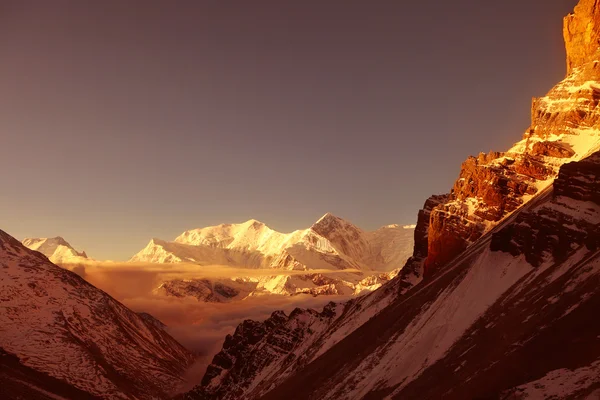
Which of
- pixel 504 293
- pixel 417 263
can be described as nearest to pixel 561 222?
pixel 504 293

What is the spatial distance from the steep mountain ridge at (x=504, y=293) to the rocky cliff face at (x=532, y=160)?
0.41 m

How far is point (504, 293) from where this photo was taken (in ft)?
324

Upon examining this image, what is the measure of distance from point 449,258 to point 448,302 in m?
50.2

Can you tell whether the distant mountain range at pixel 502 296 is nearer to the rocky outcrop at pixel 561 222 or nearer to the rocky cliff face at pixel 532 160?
the rocky outcrop at pixel 561 222

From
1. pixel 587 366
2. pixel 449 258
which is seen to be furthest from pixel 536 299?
pixel 449 258

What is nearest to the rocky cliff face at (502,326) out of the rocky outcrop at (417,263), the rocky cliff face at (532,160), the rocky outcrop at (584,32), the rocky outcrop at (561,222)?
the rocky outcrop at (561,222)

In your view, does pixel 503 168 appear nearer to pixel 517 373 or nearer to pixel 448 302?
pixel 448 302

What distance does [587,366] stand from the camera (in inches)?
2112

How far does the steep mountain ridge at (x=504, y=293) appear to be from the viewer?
65125 mm

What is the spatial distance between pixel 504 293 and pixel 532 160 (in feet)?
272

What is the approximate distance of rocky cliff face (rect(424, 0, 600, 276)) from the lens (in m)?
160

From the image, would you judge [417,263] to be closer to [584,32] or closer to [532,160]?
[532,160]

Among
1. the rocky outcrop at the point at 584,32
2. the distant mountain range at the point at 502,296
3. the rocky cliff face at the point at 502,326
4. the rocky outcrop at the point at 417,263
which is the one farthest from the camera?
the rocky outcrop at the point at 584,32

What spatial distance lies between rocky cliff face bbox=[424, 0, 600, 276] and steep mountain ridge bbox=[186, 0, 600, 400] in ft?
1.36
